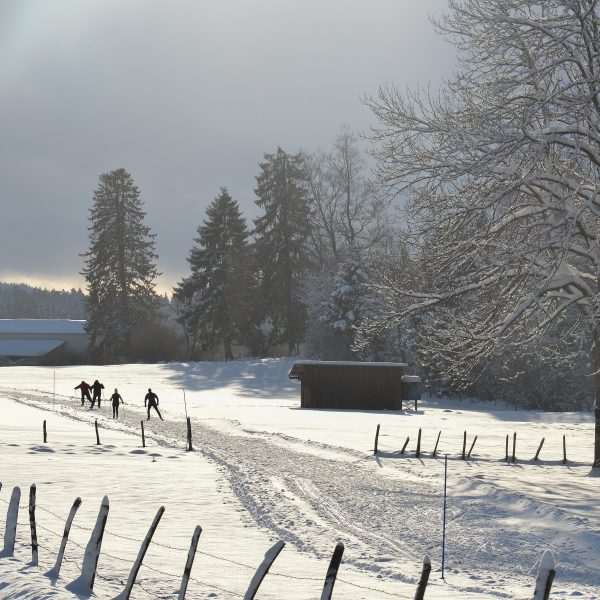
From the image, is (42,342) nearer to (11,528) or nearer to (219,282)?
(219,282)

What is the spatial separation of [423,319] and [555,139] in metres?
36.3

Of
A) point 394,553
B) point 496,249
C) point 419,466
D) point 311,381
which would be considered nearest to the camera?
point 394,553

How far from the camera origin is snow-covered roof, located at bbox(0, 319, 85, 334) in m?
93.1

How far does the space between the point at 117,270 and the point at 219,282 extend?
41.5 ft

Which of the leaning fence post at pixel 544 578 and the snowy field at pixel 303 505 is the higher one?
the leaning fence post at pixel 544 578

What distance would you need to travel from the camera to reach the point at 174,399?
51.3 m

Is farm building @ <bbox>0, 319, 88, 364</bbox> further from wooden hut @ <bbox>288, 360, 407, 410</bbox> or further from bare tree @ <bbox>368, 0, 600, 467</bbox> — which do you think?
bare tree @ <bbox>368, 0, 600, 467</bbox>

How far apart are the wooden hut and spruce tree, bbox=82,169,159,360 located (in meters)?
36.0

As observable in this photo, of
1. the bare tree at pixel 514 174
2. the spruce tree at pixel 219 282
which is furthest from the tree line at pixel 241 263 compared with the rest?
the bare tree at pixel 514 174

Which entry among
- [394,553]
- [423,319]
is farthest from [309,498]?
[423,319]

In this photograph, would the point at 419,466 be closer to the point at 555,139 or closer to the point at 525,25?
the point at 555,139

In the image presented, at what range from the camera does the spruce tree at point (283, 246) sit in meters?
77.8

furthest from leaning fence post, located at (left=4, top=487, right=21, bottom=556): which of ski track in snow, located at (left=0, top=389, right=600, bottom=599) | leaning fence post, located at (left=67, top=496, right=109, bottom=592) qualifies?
ski track in snow, located at (left=0, top=389, right=600, bottom=599)

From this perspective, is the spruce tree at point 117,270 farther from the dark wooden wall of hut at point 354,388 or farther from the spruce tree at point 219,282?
the dark wooden wall of hut at point 354,388
